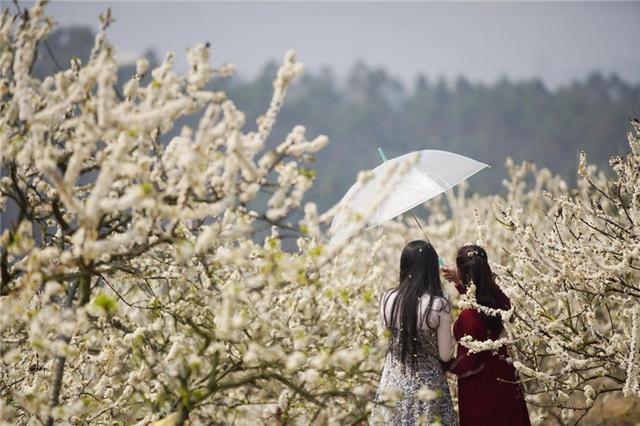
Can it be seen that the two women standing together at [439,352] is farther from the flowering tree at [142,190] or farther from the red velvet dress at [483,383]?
the flowering tree at [142,190]

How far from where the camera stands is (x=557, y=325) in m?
3.85

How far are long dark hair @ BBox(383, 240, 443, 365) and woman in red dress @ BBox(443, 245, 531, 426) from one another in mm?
254

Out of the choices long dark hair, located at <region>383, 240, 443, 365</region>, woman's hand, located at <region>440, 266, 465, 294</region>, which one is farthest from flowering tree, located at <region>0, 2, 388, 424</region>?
woman's hand, located at <region>440, 266, 465, 294</region>

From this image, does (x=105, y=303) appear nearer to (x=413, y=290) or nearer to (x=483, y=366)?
(x=413, y=290)

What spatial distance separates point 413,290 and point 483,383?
748 millimetres

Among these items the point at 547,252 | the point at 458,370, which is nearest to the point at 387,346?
the point at 458,370

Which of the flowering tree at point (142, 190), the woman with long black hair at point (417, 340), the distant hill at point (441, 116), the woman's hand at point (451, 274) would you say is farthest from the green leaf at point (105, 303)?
Answer: the distant hill at point (441, 116)

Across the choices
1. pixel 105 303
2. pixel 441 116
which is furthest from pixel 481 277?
pixel 441 116

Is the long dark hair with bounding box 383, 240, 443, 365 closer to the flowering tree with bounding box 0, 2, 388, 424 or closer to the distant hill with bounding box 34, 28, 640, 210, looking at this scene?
the flowering tree with bounding box 0, 2, 388, 424

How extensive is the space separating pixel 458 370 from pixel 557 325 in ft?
2.01

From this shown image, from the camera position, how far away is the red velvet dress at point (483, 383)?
401 cm

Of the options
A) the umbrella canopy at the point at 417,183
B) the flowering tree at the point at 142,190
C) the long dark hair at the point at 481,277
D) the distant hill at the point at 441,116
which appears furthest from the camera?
the distant hill at the point at 441,116

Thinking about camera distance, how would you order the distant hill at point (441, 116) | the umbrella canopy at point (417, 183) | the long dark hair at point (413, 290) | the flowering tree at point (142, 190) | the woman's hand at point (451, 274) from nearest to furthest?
1. the flowering tree at point (142, 190)
2. the long dark hair at point (413, 290)
3. the umbrella canopy at point (417, 183)
4. the woman's hand at point (451, 274)
5. the distant hill at point (441, 116)

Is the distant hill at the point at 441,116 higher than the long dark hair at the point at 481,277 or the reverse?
higher
